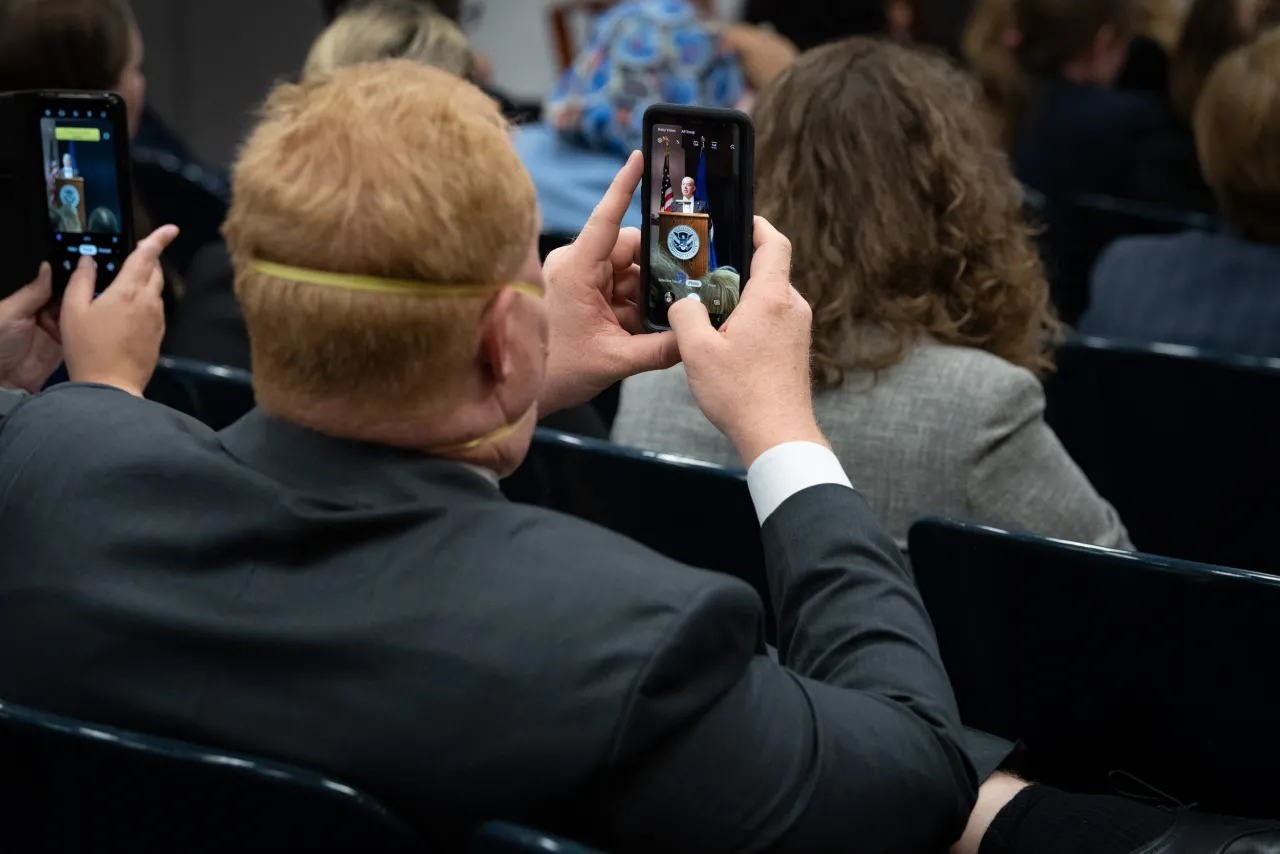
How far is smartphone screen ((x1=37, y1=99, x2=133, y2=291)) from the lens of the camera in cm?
185

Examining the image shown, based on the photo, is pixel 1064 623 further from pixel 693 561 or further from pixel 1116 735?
pixel 693 561

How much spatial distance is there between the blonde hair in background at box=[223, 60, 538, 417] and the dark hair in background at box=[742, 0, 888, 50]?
4091mm

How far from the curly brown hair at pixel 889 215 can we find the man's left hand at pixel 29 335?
896 mm

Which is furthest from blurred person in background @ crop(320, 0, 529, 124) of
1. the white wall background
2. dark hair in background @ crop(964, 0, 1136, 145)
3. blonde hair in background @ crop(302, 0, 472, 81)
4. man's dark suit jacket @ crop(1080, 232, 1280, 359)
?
dark hair in background @ crop(964, 0, 1136, 145)

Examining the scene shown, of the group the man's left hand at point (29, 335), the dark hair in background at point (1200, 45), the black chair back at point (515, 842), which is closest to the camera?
the black chair back at point (515, 842)

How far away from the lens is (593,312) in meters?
1.56

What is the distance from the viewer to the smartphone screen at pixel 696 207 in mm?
1479

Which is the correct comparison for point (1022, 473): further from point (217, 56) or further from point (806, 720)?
point (217, 56)

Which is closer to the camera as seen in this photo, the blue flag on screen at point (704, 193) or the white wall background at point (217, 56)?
the blue flag on screen at point (704, 193)

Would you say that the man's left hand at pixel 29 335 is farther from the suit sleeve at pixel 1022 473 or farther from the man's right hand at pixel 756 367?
the suit sleeve at pixel 1022 473

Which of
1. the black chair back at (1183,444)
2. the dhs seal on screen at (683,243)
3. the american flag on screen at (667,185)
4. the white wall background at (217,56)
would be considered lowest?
the white wall background at (217,56)

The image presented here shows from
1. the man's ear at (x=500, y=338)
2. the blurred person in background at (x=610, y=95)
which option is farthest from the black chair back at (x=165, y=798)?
the blurred person in background at (x=610, y=95)

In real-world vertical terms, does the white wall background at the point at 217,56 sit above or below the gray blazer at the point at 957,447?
below

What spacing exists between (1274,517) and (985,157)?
784 mm
